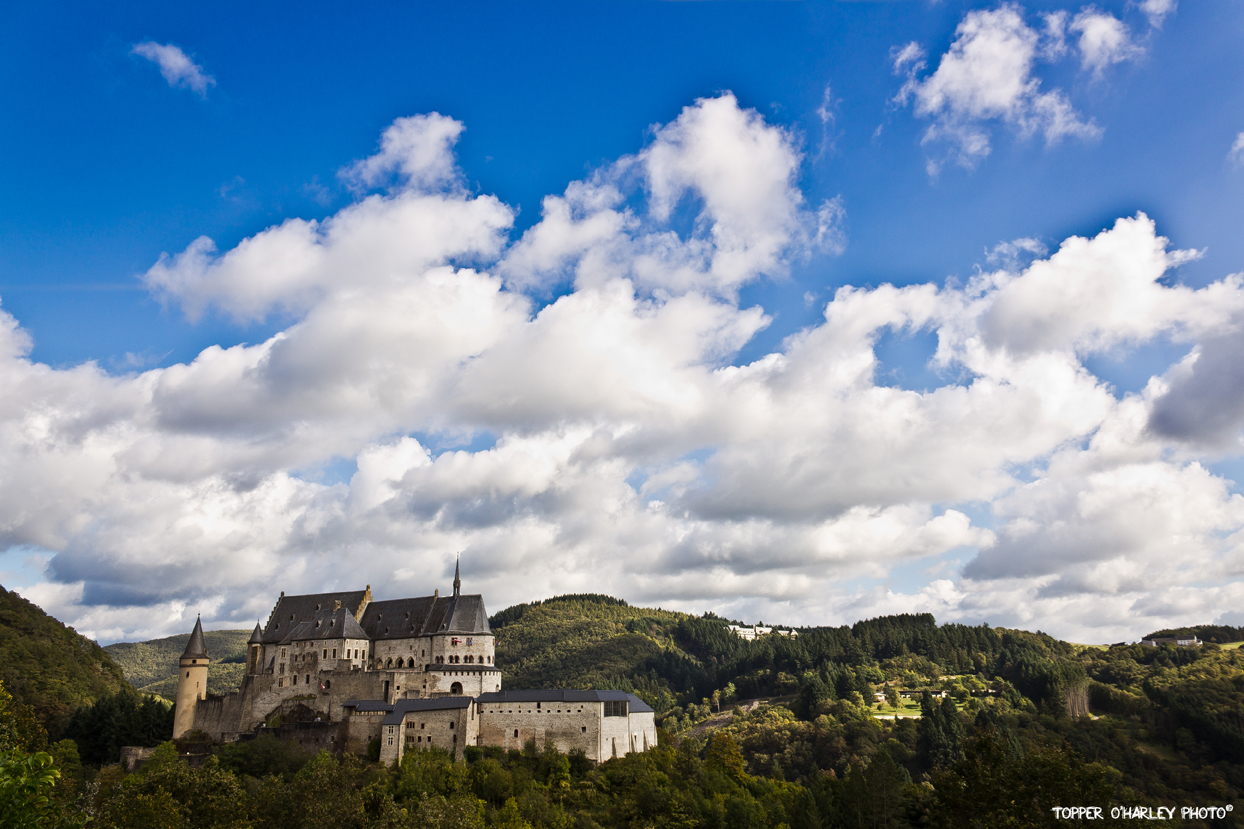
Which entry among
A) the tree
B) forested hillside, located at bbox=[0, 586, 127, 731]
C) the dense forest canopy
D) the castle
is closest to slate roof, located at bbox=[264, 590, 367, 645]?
the castle

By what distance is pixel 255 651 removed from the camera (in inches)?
3826

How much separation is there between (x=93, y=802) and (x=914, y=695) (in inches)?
6165

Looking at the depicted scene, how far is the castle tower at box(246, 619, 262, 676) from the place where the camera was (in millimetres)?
96000

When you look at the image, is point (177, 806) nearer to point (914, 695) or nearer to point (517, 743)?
point (517, 743)

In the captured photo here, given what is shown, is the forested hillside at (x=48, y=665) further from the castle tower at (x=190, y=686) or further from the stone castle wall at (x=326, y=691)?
the stone castle wall at (x=326, y=691)

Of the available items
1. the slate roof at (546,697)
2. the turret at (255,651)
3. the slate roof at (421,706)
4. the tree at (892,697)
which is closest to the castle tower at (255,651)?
the turret at (255,651)

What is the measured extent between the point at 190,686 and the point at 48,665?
39.5m

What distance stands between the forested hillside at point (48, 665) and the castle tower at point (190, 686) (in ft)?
45.7

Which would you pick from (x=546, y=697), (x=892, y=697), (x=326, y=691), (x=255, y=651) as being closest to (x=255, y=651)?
(x=255, y=651)

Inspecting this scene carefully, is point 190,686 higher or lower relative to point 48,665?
lower

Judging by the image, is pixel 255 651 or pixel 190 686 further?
pixel 255 651

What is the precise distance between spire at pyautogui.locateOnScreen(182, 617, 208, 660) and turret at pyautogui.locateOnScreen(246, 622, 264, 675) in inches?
197

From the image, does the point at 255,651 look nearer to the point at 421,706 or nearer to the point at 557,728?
the point at 421,706

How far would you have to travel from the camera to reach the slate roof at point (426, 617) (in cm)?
9325
